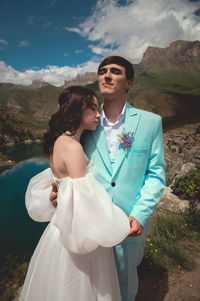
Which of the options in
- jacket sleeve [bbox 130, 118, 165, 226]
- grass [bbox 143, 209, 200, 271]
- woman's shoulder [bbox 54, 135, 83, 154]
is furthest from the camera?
grass [bbox 143, 209, 200, 271]

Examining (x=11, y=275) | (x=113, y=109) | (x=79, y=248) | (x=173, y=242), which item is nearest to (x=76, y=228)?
(x=79, y=248)

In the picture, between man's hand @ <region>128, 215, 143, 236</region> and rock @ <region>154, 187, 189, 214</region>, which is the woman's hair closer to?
man's hand @ <region>128, 215, 143, 236</region>

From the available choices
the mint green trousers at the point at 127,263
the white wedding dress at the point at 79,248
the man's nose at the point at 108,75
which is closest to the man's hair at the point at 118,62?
the man's nose at the point at 108,75

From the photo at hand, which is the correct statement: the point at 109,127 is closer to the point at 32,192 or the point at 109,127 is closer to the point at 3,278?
the point at 32,192

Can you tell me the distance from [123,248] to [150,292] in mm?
1598

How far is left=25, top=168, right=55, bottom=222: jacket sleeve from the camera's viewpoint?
2.40m

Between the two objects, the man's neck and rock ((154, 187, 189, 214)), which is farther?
rock ((154, 187, 189, 214))

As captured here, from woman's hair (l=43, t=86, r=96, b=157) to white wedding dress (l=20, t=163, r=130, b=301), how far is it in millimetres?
527

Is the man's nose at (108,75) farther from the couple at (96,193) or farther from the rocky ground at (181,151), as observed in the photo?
the rocky ground at (181,151)

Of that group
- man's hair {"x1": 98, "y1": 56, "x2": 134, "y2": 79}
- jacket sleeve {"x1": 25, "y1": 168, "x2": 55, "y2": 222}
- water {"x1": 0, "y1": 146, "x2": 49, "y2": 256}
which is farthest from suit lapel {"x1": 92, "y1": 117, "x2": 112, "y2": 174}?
water {"x1": 0, "y1": 146, "x2": 49, "y2": 256}

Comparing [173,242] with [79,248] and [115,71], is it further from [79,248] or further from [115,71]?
[115,71]

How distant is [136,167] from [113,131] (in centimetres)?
55

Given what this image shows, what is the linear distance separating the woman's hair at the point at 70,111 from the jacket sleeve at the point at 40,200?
632 millimetres

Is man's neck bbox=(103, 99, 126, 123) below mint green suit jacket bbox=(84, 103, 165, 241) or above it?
above
